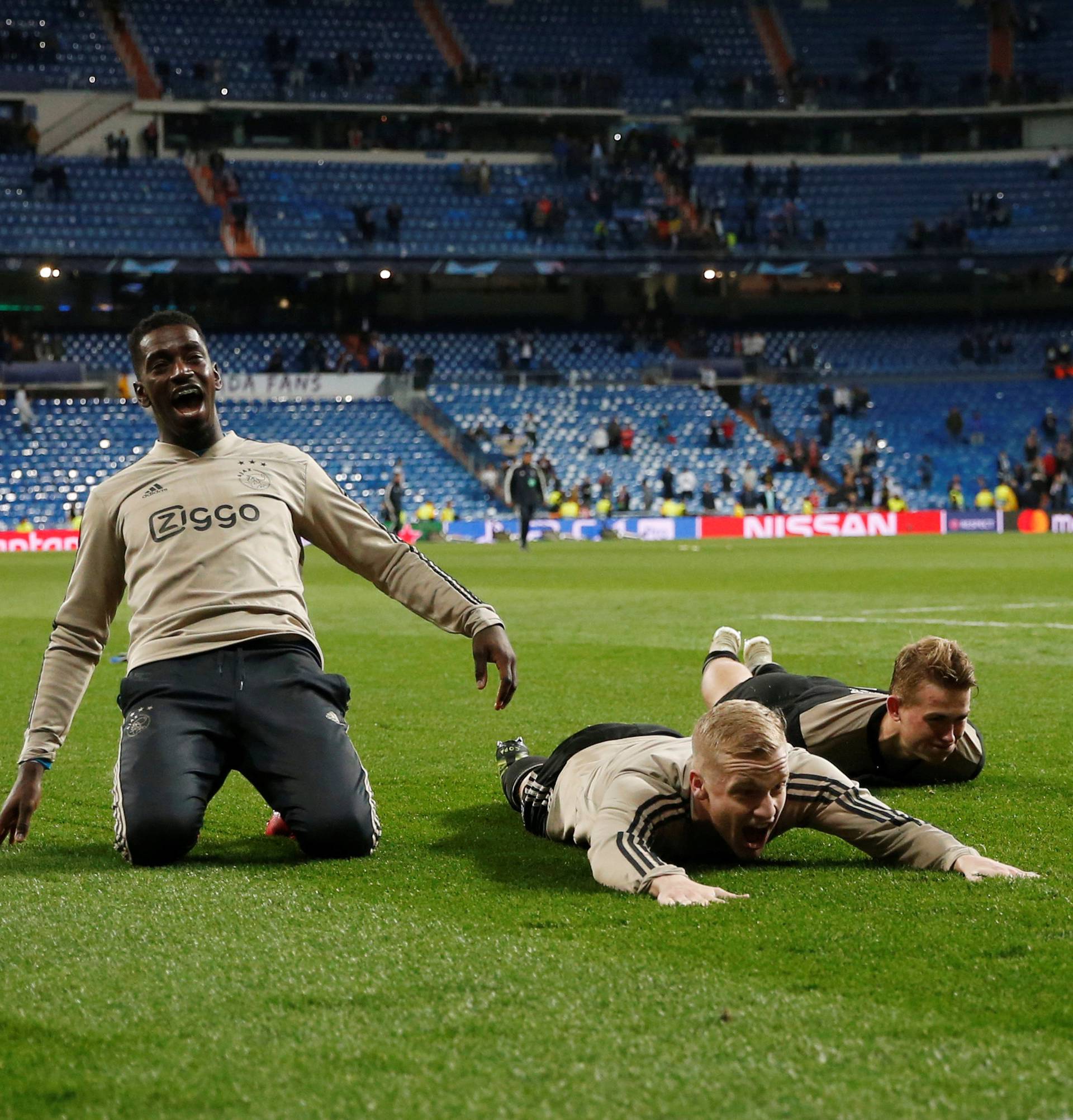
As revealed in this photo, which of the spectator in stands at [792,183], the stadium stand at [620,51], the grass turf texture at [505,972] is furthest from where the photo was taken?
the stadium stand at [620,51]

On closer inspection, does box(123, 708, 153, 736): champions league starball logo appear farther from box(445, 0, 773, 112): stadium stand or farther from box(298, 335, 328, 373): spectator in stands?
box(445, 0, 773, 112): stadium stand

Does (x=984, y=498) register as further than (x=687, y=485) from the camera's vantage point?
Yes

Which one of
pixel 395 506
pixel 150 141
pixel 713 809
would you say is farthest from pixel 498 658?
pixel 150 141

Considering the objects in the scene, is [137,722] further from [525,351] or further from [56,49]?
[56,49]

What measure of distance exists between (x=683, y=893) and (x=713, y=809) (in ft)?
1.11

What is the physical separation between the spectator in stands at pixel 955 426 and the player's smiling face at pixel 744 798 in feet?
143

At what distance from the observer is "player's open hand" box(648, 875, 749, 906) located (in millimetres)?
3959

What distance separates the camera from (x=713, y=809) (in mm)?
4266

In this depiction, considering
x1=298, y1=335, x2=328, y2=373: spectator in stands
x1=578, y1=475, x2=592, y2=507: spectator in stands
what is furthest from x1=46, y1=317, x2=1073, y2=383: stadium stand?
x1=578, y1=475, x2=592, y2=507: spectator in stands

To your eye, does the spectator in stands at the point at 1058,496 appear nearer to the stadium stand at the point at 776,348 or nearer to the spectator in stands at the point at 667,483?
the stadium stand at the point at 776,348

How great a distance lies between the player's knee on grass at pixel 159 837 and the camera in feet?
15.2

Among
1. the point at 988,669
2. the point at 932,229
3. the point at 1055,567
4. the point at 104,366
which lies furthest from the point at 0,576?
the point at 932,229

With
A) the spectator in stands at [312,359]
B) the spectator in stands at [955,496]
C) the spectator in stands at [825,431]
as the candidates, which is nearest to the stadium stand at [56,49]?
the spectator in stands at [312,359]

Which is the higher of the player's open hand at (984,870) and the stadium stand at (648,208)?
the stadium stand at (648,208)
